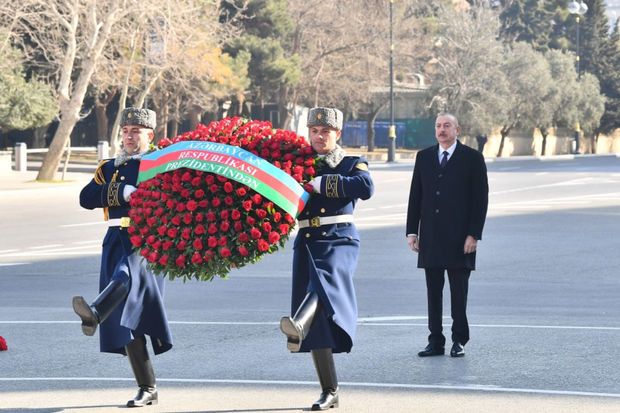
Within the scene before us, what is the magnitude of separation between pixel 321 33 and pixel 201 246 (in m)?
63.1

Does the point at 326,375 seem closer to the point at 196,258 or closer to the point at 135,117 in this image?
the point at 196,258

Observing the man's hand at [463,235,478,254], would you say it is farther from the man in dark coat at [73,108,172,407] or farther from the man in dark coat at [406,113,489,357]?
the man in dark coat at [73,108,172,407]

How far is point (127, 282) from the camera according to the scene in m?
8.45

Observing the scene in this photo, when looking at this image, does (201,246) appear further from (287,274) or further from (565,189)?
(565,189)

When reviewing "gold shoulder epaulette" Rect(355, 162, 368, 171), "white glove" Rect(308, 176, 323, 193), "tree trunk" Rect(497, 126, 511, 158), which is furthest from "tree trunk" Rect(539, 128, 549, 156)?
"white glove" Rect(308, 176, 323, 193)

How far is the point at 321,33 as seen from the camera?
70438 millimetres

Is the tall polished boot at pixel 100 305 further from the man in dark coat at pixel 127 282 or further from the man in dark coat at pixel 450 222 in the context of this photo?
the man in dark coat at pixel 450 222

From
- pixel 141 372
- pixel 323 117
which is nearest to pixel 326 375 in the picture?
pixel 141 372

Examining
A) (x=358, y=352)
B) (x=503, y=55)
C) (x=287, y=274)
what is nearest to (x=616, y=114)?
(x=503, y=55)

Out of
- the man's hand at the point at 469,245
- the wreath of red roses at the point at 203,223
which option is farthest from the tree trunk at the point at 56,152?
the wreath of red roses at the point at 203,223

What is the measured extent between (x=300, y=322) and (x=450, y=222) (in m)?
2.70

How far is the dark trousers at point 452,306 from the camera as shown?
10383mm

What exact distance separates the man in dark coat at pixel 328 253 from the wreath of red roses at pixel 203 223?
261mm

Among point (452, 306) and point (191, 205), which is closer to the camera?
point (191, 205)
